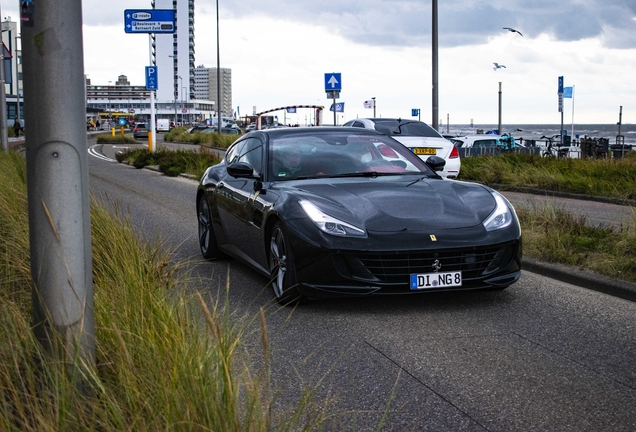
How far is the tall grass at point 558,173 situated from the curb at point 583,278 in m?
7.78

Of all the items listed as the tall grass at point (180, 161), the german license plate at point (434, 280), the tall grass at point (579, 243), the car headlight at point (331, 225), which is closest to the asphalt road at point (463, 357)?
the german license plate at point (434, 280)

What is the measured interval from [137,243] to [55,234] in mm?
3787

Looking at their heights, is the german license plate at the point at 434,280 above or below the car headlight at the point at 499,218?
below

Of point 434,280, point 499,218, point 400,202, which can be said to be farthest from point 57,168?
point 499,218

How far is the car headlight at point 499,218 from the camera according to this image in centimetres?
664

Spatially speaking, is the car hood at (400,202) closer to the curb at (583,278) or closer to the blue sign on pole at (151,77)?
the curb at (583,278)

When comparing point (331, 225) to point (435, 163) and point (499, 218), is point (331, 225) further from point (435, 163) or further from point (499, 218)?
point (435, 163)

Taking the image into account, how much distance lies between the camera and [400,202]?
674 centimetres

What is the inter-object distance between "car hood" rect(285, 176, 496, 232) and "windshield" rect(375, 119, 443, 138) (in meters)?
12.7

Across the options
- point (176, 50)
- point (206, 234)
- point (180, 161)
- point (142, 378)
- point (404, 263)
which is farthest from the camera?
point (176, 50)

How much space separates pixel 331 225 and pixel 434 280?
83cm

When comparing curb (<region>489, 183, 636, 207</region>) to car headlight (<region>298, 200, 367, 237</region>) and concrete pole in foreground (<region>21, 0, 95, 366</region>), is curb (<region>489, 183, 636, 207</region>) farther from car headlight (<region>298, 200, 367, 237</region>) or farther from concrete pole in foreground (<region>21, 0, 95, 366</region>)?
concrete pole in foreground (<region>21, 0, 95, 366</region>)

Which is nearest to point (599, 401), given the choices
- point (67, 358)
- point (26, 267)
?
point (67, 358)

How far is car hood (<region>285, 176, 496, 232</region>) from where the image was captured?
6445 millimetres
